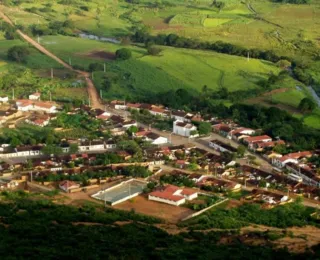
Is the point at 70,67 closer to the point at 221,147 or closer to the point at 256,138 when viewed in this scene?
the point at 221,147

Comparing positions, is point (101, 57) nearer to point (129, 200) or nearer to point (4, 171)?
point (4, 171)

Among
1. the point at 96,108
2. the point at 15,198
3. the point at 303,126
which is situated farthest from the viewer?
the point at 96,108

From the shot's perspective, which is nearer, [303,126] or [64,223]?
[64,223]

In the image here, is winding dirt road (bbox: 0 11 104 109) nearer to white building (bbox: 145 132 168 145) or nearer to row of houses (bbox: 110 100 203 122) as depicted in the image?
row of houses (bbox: 110 100 203 122)

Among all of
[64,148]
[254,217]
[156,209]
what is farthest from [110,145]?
[254,217]

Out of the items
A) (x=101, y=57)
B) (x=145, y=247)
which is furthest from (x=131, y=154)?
(x=101, y=57)

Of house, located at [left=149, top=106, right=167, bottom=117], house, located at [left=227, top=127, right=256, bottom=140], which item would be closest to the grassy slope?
house, located at [left=149, top=106, right=167, bottom=117]
